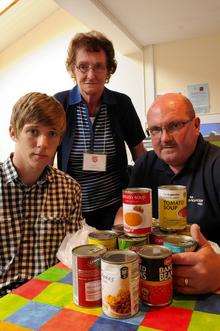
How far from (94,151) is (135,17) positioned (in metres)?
1.32

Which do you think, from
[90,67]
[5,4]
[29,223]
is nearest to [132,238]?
[29,223]

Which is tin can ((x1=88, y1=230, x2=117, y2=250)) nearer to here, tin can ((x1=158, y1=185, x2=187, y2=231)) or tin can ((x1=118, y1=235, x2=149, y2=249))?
tin can ((x1=118, y1=235, x2=149, y2=249))

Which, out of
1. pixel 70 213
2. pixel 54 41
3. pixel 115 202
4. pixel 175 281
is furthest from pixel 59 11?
pixel 175 281

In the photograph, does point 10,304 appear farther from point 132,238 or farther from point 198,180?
point 198,180

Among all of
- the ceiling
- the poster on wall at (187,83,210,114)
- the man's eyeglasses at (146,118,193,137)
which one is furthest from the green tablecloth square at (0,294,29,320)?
the poster on wall at (187,83,210,114)

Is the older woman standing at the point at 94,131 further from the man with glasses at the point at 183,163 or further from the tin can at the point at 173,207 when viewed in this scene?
the tin can at the point at 173,207

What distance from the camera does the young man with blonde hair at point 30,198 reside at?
1.12 metres

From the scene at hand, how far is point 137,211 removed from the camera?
33.2 inches

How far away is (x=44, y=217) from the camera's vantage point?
118 cm

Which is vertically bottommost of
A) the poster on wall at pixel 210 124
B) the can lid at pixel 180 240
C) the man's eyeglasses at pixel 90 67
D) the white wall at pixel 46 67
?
the can lid at pixel 180 240

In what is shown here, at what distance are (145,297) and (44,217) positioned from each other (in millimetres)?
567

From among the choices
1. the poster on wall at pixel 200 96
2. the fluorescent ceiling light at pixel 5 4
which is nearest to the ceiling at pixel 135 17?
the fluorescent ceiling light at pixel 5 4

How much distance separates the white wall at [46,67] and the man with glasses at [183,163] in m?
1.92

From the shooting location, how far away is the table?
66 centimetres
